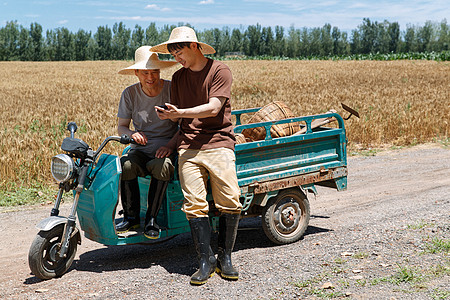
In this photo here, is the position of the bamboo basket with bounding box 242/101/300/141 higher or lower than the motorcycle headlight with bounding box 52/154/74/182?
higher

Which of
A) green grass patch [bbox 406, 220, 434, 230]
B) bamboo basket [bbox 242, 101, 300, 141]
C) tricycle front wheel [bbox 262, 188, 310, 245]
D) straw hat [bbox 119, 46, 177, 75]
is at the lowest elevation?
green grass patch [bbox 406, 220, 434, 230]

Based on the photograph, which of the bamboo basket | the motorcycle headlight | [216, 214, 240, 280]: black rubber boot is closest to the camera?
the motorcycle headlight

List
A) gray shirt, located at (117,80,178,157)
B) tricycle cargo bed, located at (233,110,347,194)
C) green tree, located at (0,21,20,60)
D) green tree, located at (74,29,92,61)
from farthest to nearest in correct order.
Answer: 1. green tree, located at (74,29,92,61)
2. green tree, located at (0,21,20,60)
3. tricycle cargo bed, located at (233,110,347,194)
4. gray shirt, located at (117,80,178,157)

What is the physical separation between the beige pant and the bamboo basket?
3.48ft

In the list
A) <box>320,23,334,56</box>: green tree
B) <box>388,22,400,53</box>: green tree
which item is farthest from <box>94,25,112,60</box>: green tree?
<box>388,22,400,53</box>: green tree

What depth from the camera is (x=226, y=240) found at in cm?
480

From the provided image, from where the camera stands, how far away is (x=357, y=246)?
5.40m

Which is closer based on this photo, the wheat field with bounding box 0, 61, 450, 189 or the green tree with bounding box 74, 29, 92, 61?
the wheat field with bounding box 0, 61, 450, 189

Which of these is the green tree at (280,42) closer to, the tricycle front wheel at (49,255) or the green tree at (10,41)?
the green tree at (10,41)

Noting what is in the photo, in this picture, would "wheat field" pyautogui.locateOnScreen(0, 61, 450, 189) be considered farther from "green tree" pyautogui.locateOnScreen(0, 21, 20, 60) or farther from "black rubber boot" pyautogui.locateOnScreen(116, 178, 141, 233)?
"green tree" pyautogui.locateOnScreen(0, 21, 20, 60)

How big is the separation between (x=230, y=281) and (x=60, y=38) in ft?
404

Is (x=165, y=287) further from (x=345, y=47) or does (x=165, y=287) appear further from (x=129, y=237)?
(x=345, y=47)

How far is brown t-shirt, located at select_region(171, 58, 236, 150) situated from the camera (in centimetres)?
468

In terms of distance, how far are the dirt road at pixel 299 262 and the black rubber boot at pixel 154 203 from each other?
0.42m
